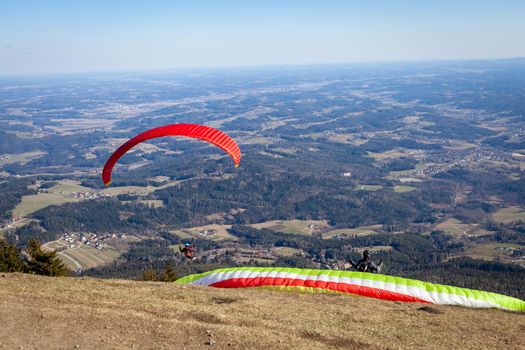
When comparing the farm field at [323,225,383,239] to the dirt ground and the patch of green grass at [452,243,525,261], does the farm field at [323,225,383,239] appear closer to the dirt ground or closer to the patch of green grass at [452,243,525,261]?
the patch of green grass at [452,243,525,261]

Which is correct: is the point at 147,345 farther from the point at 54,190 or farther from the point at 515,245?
the point at 54,190

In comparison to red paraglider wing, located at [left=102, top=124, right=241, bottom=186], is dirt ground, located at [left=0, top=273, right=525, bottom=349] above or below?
below

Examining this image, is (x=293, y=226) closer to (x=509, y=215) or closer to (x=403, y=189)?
(x=403, y=189)

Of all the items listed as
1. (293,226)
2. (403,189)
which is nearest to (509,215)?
(403,189)

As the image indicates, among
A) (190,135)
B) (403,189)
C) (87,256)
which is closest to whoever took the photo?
(190,135)

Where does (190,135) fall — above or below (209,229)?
above

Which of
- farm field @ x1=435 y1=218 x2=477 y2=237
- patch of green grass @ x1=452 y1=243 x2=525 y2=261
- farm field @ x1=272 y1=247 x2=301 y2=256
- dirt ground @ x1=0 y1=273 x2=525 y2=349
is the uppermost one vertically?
dirt ground @ x1=0 y1=273 x2=525 y2=349

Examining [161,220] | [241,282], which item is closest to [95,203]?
[161,220]

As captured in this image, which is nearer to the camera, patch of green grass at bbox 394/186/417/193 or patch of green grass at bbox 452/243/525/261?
patch of green grass at bbox 452/243/525/261

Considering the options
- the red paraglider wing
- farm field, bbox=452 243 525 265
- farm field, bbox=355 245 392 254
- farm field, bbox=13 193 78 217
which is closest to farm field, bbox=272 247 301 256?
farm field, bbox=355 245 392 254
